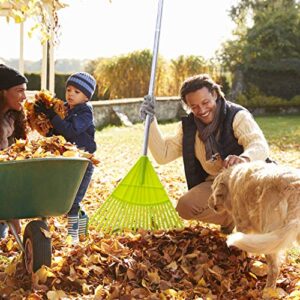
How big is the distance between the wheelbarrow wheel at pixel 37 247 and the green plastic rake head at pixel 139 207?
40.9 inches

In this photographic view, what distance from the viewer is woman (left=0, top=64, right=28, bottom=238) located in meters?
4.42

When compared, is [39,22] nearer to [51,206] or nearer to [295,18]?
[51,206]

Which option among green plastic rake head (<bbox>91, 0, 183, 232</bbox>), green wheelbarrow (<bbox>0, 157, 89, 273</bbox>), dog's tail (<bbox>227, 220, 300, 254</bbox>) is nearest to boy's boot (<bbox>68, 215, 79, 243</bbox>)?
green plastic rake head (<bbox>91, 0, 183, 232</bbox>)

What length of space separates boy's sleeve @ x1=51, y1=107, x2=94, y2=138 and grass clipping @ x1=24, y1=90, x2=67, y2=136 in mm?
81

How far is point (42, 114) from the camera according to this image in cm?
453

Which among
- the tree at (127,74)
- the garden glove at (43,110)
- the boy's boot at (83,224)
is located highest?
the garden glove at (43,110)

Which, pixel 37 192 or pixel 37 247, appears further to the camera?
pixel 37 247

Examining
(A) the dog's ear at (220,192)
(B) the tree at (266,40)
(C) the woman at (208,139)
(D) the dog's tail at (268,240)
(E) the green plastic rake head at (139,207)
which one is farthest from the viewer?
(B) the tree at (266,40)

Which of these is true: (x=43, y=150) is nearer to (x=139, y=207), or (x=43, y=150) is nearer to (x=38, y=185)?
(x=38, y=185)

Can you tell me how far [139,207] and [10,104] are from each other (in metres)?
1.31

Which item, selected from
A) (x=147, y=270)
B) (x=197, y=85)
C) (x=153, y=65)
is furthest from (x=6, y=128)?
(x=147, y=270)

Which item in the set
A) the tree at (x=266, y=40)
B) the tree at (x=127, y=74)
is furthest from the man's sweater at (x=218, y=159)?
the tree at (x=266, y=40)

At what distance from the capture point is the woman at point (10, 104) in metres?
4.42

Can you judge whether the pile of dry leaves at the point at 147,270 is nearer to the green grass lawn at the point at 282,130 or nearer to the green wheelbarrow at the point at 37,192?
the green wheelbarrow at the point at 37,192
